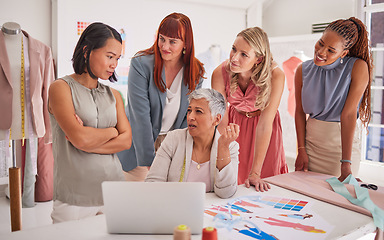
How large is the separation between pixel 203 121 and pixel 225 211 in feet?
1.65

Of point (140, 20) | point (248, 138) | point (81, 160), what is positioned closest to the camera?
point (81, 160)

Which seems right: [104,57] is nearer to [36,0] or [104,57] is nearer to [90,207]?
[90,207]

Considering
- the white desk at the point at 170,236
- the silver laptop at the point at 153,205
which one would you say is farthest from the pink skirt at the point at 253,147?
the silver laptop at the point at 153,205

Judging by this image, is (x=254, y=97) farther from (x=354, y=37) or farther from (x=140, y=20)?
(x=140, y=20)

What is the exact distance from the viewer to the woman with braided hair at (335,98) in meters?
2.10

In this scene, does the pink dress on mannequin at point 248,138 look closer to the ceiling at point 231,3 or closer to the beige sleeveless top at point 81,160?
the beige sleeveless top at point 81,160

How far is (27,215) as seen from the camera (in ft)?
10.3

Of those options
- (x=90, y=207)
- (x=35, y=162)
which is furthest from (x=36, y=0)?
(x=90, y=207)

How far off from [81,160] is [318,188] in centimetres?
108

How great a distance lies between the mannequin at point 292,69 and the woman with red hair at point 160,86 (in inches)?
78.5

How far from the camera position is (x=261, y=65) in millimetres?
2180

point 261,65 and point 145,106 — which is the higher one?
point 261,65

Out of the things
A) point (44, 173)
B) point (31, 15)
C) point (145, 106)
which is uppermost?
point (31, 15)

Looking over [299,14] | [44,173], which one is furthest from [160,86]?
[299,14]
